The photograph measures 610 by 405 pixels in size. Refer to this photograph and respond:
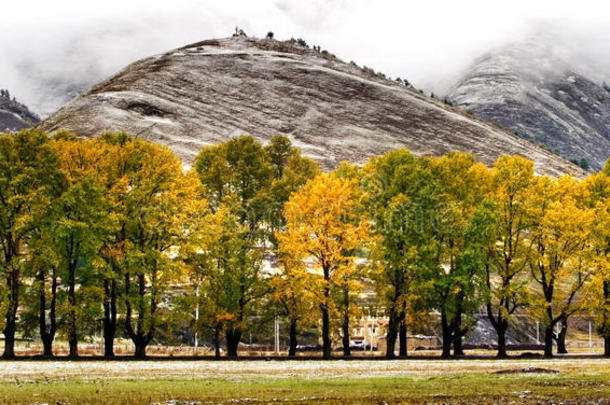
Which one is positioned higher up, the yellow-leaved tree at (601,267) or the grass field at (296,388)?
the yellow-leaved tree at (601,267)

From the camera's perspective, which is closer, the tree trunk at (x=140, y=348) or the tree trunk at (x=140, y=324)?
the tree trunk at (x=140, y=348)

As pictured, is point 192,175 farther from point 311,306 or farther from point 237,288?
point 311,306

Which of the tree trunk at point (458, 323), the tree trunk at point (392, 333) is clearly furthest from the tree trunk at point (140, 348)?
the tree trunk at point (458, 323)

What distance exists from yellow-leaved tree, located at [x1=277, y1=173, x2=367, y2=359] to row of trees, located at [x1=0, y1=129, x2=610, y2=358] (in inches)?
4.9

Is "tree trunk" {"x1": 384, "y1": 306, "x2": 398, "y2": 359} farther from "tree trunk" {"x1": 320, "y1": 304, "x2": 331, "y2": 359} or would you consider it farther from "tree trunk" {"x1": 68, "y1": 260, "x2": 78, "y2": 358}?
"tree trunk" {"x1": 68, "y1": 260, "x2": 78, "y2": 358}

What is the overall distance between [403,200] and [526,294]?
1279 cm

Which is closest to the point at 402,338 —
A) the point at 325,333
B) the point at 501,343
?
the point at 325,333

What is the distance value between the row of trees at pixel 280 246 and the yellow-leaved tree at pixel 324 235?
4.9 inches

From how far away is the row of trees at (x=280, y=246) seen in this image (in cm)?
5359

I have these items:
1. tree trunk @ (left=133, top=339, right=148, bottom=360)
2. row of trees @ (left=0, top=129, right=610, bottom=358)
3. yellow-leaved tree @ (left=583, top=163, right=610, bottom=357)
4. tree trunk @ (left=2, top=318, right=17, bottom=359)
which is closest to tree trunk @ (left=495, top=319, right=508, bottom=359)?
row of trees @ (left=0, top=129, right=610, bottom=358)

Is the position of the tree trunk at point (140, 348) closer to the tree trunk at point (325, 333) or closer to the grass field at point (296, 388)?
the tree trunk at point (325, 333)

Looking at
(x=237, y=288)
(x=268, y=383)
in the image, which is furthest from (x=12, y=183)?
(x=268, y=383)

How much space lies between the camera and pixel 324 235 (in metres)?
57.2

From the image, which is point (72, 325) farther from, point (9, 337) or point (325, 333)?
point (325, 333)
